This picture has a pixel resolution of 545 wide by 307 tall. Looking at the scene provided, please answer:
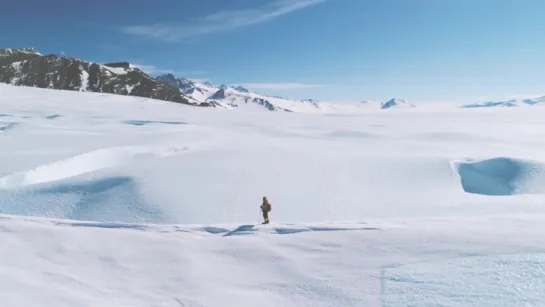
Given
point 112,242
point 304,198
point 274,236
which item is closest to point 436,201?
point 304,198

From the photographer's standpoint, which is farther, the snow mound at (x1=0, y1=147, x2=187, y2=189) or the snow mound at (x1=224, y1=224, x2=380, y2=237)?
the snow mound at (x1=0, y1=147, x2=187, y2=189)

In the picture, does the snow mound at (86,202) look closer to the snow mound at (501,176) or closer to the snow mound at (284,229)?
the snow mound at (284,229)

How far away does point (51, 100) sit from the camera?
4291 centimetres

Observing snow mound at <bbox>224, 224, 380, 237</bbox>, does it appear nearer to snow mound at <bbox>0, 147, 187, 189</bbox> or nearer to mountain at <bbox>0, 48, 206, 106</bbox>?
snow mound at <bbox>0, 147, 187, 189</bbox>

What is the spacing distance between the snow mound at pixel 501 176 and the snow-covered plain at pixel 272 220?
0.07m

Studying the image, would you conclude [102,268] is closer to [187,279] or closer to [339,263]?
[187,279]

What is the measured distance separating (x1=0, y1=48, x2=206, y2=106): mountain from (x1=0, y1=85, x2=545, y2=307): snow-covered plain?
369 ft

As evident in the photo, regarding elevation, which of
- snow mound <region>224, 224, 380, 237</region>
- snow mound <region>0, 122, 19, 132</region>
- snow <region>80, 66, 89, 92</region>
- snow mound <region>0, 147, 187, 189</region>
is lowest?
snow mound <region>224, 224, 380, 237</region>

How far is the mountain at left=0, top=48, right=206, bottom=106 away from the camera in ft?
410

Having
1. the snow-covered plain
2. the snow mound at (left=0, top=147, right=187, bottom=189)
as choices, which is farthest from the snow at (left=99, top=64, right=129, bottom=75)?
the snow mound at (left=0, top=147, right=187, bottom=189)

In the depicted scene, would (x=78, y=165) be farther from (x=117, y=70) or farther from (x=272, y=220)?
(x=117, y=70)

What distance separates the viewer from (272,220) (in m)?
10.8

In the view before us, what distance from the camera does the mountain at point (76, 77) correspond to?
125000 millimetres

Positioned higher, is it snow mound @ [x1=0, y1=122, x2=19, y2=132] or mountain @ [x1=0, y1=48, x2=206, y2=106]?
mountain @ [x1=0, y1=48, x2=206, y2=106]
